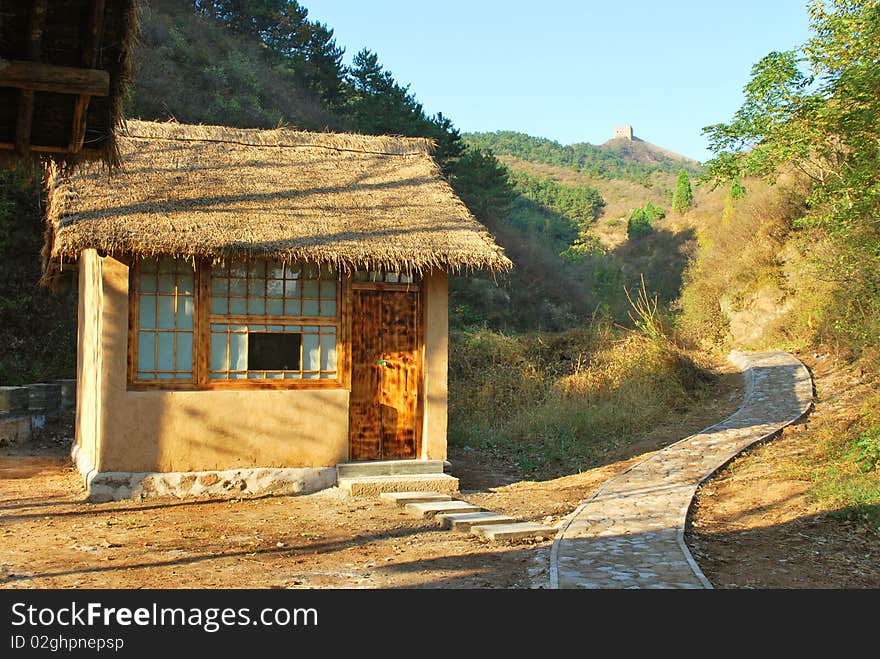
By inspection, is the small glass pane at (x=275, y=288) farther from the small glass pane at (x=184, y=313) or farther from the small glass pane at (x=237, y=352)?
the small glass pane at (x=184, y=313)

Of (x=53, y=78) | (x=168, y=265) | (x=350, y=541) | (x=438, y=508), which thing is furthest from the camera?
(x=168, y=265)

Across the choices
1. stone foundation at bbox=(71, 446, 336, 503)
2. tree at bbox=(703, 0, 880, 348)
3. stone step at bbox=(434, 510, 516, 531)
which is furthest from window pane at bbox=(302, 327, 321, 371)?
tree at bbox=(703, 0, 880, 348)

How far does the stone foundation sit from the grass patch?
3202 mm

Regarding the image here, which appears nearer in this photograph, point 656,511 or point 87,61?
point 87,61

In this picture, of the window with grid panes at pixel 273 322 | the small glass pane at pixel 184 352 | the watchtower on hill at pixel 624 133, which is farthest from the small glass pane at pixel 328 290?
the watchtower on hill at pixel 624 133

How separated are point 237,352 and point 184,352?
56cm

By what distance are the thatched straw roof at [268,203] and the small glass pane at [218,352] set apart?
964 millimetres

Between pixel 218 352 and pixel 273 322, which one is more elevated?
pixel 273 322

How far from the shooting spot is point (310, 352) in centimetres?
941

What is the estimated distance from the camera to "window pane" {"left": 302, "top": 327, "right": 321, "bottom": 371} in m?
9.39

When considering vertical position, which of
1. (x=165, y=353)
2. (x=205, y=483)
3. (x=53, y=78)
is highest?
(x=53, y=78)

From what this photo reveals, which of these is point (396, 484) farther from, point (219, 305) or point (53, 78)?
point (53, 78)

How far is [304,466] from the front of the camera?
923 centimetres

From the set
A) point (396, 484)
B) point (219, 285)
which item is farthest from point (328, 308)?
point (396, 484)
